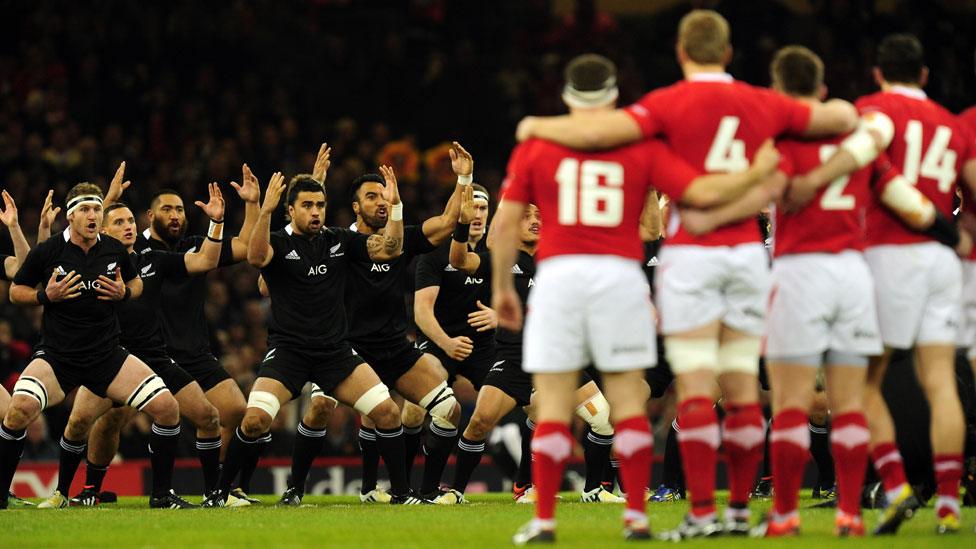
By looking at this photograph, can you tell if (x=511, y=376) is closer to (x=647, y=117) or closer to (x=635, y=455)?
(x=635, y=455)

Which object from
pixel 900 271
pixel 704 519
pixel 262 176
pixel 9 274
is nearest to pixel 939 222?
pixel 900 271

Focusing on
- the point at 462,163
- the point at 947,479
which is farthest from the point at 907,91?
the point at 462,163

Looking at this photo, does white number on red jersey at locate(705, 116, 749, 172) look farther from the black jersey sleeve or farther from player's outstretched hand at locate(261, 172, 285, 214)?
the black jersey sleeve

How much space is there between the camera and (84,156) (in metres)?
18.6

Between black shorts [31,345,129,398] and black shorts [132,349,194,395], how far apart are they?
0.61 metres

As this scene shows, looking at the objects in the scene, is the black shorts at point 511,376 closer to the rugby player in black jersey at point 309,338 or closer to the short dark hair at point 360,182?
the rugby player in black jersey at point 309,338

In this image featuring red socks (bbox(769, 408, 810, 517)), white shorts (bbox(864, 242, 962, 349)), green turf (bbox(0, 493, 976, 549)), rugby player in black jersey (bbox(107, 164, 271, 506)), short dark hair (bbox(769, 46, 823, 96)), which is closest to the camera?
red socks (bbox(769, 408, 810, 517))

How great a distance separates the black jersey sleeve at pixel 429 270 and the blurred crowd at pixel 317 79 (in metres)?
5.93

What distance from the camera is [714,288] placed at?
22.6ft

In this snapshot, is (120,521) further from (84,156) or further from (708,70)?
(84,156)

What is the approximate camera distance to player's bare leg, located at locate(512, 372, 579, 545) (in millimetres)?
6816

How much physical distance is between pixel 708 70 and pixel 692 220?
0.80m

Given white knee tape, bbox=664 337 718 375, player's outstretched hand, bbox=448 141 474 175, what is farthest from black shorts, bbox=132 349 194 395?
white knee tape, bbox=664 337 718 375

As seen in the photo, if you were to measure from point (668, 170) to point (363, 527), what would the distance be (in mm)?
3141
